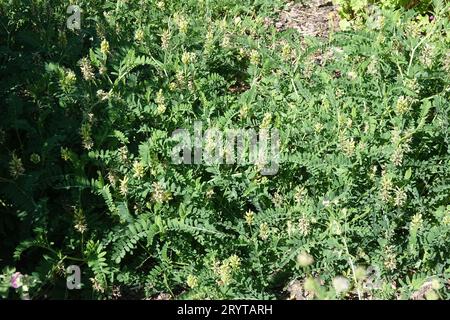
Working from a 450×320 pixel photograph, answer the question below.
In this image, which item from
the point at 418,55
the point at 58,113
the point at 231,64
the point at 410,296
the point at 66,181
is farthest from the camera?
the point at 231,64

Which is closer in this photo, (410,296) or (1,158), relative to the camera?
(410,296)

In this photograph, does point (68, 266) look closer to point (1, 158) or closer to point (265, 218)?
point (1, 158)

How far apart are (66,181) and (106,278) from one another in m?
0.57

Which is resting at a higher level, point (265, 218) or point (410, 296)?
point (265, 218)

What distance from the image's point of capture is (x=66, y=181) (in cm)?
326

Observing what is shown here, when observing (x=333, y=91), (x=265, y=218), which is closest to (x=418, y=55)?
(x=333, y=91)

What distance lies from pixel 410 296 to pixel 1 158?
90.2 inches

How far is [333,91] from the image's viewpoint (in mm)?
3877

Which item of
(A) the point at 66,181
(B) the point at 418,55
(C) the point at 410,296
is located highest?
(B) the point at 418,55

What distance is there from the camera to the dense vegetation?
3.08 meters

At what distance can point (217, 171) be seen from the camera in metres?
3.32

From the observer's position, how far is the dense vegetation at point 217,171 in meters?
3.08

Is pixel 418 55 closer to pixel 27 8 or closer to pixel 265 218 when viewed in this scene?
pixel 265 218

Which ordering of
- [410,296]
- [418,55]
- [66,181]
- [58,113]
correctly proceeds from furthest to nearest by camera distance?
1. [418,55]
2. [58,113]
3. [66,181]
4. [410,296]
